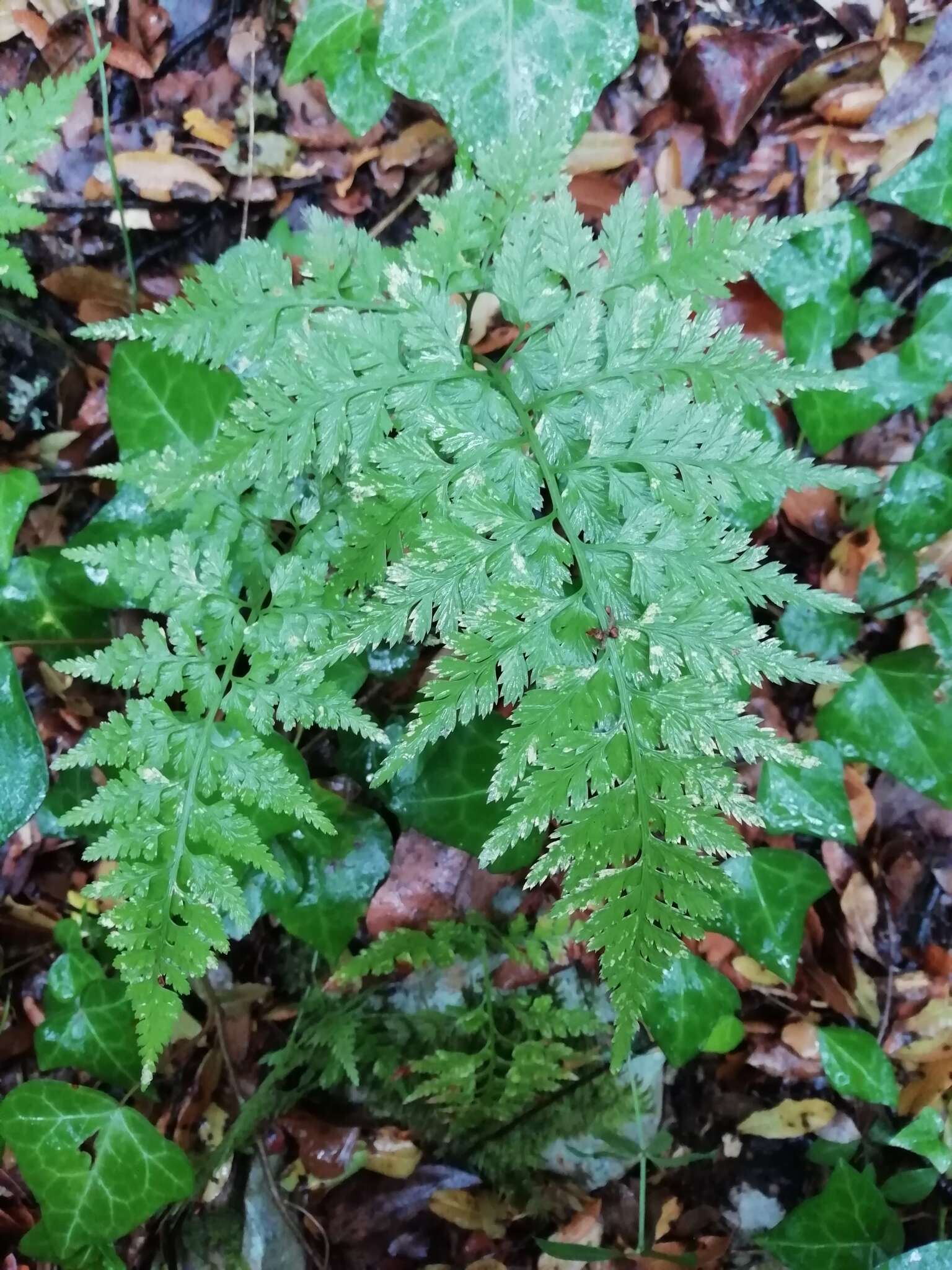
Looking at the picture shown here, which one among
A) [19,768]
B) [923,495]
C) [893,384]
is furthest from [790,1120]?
[19,768]

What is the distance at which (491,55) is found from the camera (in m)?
2.11

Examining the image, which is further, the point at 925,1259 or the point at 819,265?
the point at 819,265

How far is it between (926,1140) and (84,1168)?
2027mm

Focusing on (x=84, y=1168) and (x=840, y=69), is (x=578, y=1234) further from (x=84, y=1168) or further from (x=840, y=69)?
(x=840, y=69)

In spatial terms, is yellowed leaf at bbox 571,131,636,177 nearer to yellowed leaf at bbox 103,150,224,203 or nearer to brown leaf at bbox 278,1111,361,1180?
yellowed leaf at bbox 103,150,224,203

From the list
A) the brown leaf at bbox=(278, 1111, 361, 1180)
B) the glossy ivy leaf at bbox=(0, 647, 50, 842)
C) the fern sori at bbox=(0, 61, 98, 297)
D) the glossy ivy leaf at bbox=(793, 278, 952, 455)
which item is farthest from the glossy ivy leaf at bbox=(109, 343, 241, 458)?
the brown leaf at bbox=(278, 1111, 361, 1180)

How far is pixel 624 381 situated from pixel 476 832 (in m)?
1.13

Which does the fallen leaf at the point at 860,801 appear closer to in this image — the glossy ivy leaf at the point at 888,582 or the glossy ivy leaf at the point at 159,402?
the glossy ivy leaf at the point at 888,582

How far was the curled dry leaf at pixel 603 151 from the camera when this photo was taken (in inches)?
101

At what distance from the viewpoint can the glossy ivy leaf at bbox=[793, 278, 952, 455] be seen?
7.21 ft

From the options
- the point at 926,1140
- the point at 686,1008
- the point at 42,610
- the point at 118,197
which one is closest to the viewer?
the point at 926,1140

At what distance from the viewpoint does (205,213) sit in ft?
8.72

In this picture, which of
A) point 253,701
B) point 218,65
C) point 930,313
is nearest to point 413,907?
point 253,701

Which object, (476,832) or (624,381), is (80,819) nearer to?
(476,832)
